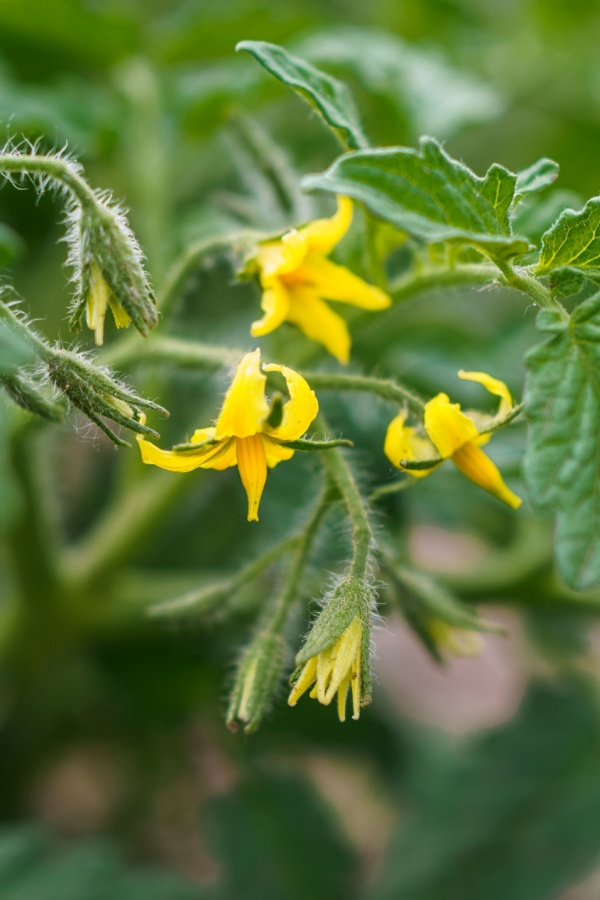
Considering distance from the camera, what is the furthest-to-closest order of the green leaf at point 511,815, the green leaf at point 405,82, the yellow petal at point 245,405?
the green leaf at point 511,815 → the green leaf at point 405,82 → the yellow petal at point 245,405

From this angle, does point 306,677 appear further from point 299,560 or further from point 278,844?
point 278,844

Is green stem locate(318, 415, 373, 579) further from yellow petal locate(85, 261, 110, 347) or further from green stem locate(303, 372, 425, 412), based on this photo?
yellow petal locate(85, 261, 110, 347)

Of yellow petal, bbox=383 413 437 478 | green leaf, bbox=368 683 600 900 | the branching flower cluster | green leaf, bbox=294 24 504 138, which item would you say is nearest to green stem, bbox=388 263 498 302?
the branching flower cluster

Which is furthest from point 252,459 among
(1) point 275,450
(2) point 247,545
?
(2) point 247,545

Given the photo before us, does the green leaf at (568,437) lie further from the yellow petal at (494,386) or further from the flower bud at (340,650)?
the flower bud at (340,650)

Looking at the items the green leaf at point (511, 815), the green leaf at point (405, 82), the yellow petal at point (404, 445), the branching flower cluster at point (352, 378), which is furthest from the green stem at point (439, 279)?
the green leaf at point (511, 815)

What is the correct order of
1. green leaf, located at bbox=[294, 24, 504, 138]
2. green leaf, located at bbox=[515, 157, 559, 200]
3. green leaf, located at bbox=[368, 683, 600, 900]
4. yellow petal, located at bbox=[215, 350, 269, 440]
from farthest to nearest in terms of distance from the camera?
1. green leaf, located at bbox=[368, 683, 600, 900]
2. green leaf, located at bbox=[294, 24, 504, 138]
3. green leaf, located at bbox=[515, 157, 559, 200]
4. yellow petal, located at bbox=[215, 350, 269, 440]
